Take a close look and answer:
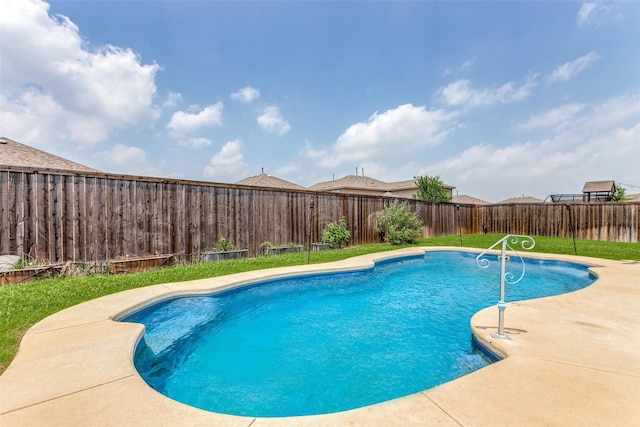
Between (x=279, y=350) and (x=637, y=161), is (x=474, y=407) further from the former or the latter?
(x=637, y=161)

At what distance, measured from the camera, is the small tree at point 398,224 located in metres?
12.0

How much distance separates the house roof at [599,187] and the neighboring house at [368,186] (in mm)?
10019

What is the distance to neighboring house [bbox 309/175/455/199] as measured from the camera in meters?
26.5

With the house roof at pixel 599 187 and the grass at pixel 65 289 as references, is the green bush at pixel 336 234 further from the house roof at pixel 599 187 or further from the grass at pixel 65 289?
the house roof at pixel 599 187

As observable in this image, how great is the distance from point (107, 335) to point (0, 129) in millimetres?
9545

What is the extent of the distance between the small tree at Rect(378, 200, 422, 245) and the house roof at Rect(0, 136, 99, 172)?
10588 mm

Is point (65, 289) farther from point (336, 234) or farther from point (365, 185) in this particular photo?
point (365, 185)

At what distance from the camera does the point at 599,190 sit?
20203 millimetres

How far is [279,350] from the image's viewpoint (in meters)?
3.68

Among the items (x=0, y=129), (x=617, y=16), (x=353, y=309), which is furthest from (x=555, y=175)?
(x=0, y=129)

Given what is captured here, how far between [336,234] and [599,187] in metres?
22.7

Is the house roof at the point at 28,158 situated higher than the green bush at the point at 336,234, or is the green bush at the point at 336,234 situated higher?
the house roof at the point at 28,158

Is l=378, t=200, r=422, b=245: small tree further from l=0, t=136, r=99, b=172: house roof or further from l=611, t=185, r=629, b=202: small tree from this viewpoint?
l=611, t=185, r=629, b=202: small tree

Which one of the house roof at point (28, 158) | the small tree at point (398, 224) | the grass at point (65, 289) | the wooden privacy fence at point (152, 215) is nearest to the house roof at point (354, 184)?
the wooden privacy fence at point (152, 215)
